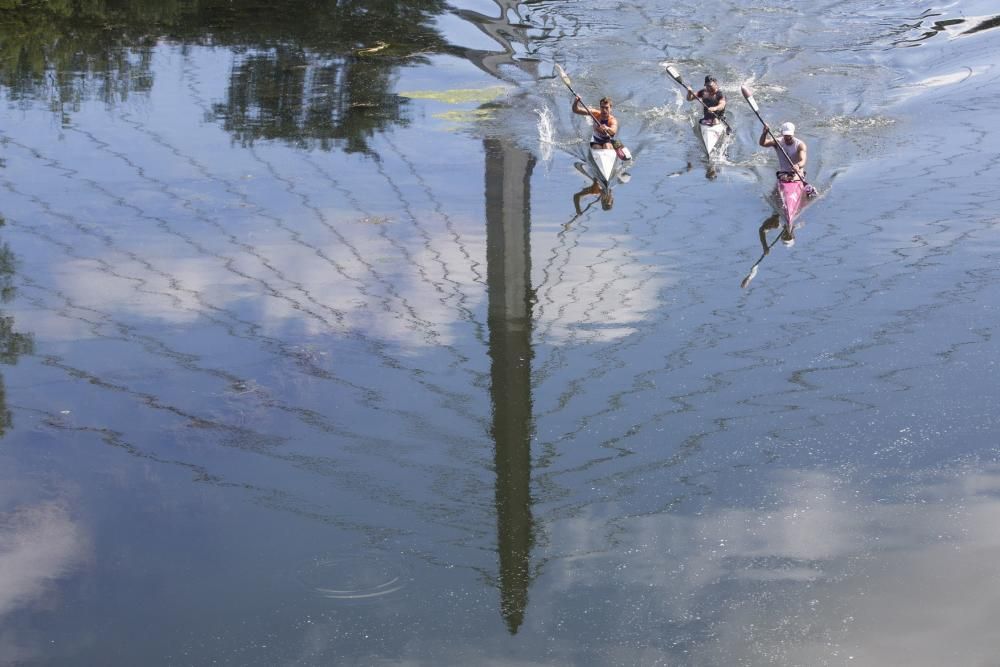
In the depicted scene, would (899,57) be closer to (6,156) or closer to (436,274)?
(436,274)

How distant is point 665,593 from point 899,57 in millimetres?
20685

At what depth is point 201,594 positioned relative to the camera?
Answer: 10375 mm

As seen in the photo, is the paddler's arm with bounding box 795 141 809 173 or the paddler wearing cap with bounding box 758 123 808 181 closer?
the paddler wearing cap with bounding box 758 123 808 181

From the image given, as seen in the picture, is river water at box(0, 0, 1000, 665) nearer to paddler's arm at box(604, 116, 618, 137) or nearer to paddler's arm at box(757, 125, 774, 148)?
paddler's arm at box(757, 125, 774, 148)

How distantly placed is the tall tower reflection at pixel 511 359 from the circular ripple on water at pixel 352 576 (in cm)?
93

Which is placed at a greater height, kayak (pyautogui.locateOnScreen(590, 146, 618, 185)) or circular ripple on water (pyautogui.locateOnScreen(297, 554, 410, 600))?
kayak (pyautogui.locateOnScreen(590, 146, 618, 185))

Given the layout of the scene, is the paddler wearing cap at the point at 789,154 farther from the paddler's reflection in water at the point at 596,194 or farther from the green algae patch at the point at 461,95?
the green algae patch at the point at 461,95

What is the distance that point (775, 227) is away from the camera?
710 inches

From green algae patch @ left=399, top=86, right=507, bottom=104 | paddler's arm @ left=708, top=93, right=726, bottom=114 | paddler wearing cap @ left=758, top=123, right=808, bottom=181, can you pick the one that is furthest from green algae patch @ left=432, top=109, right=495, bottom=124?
paddler wearing cap @ left=758, top=123, right=808, bottom=181

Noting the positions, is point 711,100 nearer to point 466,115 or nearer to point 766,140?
point 766,140

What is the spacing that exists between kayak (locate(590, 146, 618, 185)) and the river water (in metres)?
0.35

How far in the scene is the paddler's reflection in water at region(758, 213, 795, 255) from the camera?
57.1 ft

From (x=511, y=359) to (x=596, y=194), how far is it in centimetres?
626

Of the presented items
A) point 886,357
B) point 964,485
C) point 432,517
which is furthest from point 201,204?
point 964,485
